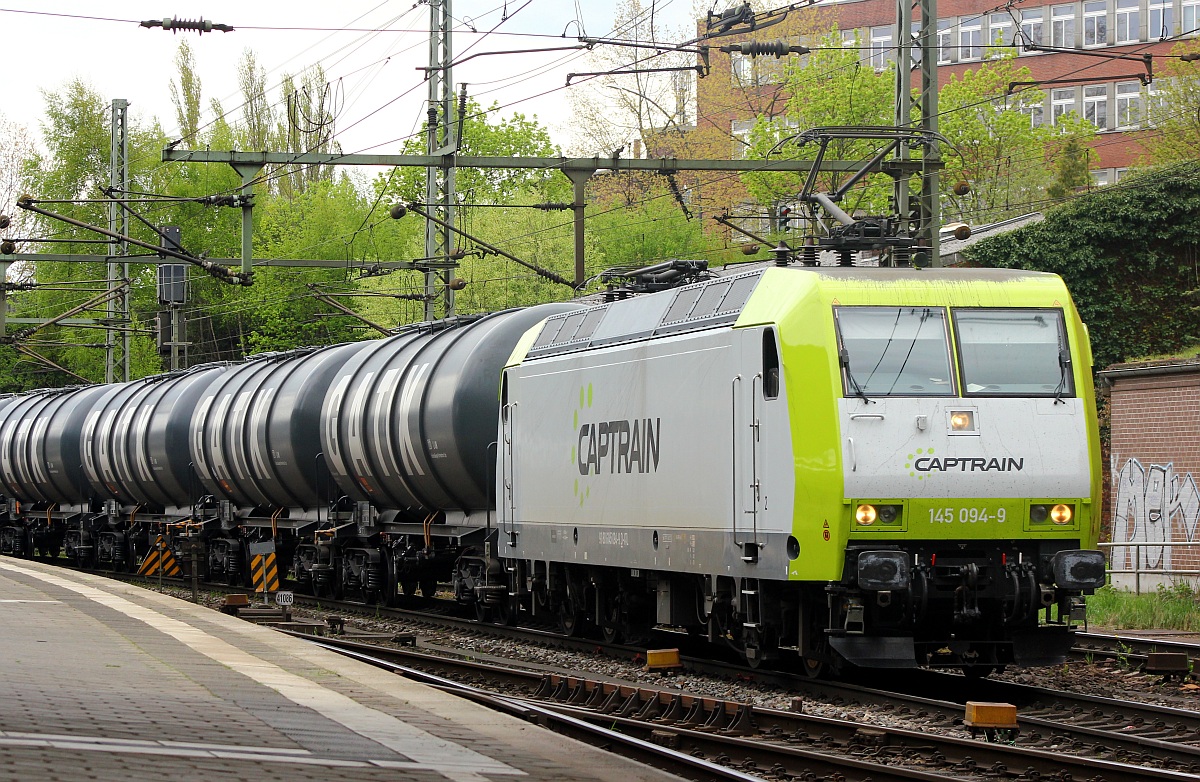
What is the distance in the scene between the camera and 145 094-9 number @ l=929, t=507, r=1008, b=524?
1214 centimetres

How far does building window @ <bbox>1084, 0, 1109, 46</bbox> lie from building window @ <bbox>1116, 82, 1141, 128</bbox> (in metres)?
1.95

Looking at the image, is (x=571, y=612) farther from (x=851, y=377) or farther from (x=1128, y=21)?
(x=1128, y=21)

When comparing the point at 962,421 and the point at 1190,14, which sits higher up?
the point at 1190,14

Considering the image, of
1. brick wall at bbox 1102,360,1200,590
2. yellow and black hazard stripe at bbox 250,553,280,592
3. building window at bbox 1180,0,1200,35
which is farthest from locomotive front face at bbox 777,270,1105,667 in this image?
building window at bbox 1180,0,1200,35

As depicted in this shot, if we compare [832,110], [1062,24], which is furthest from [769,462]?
[1062,24]

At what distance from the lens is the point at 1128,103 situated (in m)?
62.2

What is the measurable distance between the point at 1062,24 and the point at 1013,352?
177 feet

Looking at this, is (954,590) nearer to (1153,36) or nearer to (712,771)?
(712,771)

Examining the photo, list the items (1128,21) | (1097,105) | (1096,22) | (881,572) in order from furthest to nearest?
(1097,105), (1096,22), (1128,21), (881,572)

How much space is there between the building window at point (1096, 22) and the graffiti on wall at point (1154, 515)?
38.8m

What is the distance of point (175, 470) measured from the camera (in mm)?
29203

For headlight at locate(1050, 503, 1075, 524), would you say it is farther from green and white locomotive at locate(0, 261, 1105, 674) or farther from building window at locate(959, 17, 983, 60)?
building window at locate(959, 17, 983, 60)

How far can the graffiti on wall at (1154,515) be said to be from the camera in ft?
83.9

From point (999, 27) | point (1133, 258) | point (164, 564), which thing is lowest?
point (164, 564)
